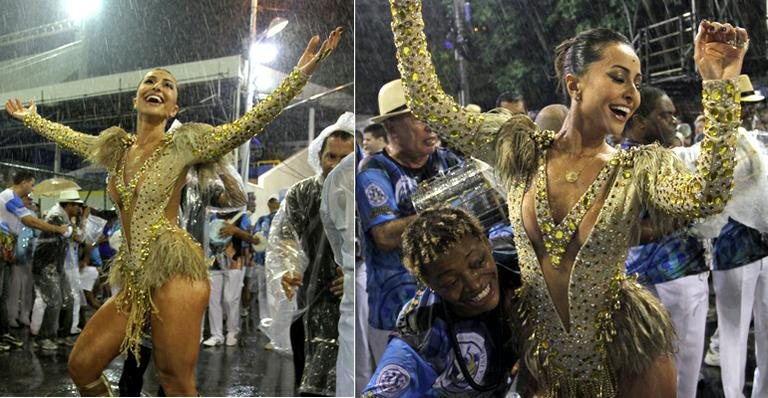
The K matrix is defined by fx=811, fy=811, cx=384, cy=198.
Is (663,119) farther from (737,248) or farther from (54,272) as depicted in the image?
(54,272)

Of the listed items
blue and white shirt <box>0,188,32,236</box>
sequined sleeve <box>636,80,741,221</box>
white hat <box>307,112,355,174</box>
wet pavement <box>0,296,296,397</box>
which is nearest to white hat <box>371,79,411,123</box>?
white hat <box>307,112,355,174</box>

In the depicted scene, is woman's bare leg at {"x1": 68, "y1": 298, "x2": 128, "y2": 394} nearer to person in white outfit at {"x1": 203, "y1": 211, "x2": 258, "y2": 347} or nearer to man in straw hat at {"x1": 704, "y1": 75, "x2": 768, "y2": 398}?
person in white outfit at {"x1": 203, "y1": 211, "x2": 258, "y2": 347}

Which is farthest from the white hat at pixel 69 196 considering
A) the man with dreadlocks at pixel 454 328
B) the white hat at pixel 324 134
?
the man with dreadlocks at pixel 454 328

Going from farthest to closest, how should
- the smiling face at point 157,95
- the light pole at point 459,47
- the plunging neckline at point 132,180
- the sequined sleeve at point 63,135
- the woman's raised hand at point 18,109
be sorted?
the woman's raised hand at point 18,109, the sequined sleeve at point 63,135, the smiling face at point 157,95, the plunging neckline at point 132,180, the light pole at point 459,47

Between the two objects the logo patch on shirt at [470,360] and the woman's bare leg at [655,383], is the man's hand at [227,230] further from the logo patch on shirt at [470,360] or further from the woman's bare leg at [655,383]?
the woman's bare leg at [655,383]

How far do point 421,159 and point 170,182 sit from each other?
42.4 inches

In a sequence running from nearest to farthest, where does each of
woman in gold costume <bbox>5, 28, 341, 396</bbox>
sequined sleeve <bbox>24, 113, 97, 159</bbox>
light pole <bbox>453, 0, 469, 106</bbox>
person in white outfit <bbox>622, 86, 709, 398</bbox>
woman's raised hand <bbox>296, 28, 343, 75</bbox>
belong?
person in white outfit <bbox>622, 86, 709, 398</bbox> → light pole <bbox>453, 0, 469, 106</bbox> → woman's raised hand <bbox>296, 28, 343, 75</bbox> → woman in gold costume <bbox>5, 28, 341, 396</bbox> → sequined sleeve <bbox>24, 113, 97, 159</bbox>

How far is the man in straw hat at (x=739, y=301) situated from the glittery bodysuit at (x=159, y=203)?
170 cm

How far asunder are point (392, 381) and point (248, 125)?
1222mm

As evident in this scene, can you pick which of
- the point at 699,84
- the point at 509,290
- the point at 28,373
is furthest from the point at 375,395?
the point at 28,373

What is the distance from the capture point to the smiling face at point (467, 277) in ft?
8.55

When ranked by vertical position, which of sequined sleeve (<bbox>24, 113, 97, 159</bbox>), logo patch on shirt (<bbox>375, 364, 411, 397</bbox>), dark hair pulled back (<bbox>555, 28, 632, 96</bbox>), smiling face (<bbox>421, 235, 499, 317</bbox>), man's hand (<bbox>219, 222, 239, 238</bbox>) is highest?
dark hair pulled back (<bbox>555, 28, 632, 96</bbox>)

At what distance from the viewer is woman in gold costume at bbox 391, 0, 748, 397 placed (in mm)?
2260

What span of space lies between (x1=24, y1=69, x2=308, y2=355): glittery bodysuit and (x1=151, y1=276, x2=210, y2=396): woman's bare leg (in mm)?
36
